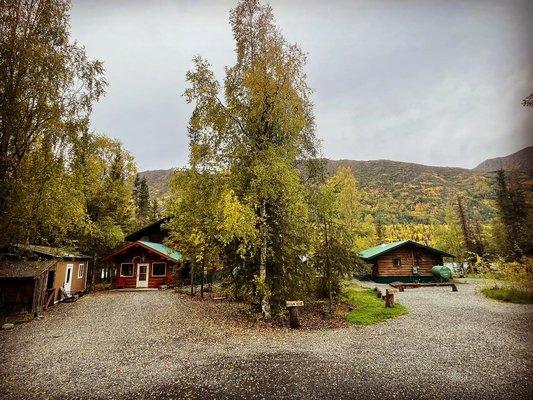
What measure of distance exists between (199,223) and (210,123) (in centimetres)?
496

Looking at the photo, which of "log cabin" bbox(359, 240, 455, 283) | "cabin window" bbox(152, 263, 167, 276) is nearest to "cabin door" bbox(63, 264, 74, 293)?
"cabin window" bbox(152, 263, 167, 276)

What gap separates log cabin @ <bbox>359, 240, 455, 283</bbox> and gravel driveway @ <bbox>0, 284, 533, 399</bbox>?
1852 centimetres

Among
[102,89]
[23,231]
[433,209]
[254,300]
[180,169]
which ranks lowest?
[254,300]

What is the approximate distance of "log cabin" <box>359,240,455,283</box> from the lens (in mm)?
33500

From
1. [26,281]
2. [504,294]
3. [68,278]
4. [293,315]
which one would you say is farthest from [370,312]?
[68,278]

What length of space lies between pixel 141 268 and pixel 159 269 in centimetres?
179

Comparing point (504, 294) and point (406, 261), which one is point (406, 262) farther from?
point (504, 294)

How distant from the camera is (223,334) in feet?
40.4

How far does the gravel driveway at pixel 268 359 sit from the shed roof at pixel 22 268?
3.18 meters

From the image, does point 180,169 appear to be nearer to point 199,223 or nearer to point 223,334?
point 199,223

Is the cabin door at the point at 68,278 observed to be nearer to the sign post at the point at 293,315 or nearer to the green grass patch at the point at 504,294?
the sign post at the point at 293,315

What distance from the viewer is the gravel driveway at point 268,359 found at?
7.01 meters

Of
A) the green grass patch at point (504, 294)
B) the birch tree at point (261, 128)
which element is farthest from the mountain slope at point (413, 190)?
the birch tree at point (261, 128)

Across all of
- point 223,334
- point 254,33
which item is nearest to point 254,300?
point 223,334
